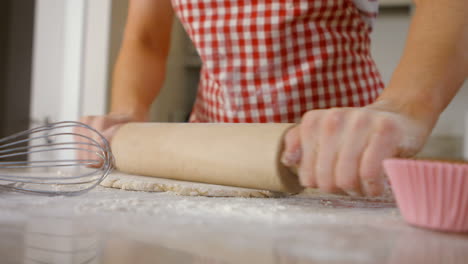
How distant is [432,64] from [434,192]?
9.5 inches

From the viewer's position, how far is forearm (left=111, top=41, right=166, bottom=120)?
3.25 ft

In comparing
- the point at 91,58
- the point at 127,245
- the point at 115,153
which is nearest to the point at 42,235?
the point at 127,245

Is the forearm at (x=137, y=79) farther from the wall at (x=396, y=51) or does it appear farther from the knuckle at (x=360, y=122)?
the wall at (x=396, y=51)

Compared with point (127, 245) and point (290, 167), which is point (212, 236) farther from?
point (290, 167)

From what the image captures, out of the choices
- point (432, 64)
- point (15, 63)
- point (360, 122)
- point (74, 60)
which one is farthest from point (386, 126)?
point (15, 63)

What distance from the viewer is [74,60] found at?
1.91 meters

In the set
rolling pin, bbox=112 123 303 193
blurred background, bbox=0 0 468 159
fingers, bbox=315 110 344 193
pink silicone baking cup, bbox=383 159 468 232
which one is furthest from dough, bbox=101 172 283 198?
blurred background, bbox=0 0 468 159

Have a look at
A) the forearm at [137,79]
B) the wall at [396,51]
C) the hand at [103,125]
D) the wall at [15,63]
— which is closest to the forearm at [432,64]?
the hand at [103,125]

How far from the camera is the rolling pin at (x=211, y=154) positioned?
0.54m

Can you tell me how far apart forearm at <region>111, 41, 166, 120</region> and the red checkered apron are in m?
0.20

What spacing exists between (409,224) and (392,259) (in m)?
0.13

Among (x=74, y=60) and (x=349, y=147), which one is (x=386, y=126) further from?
(x=74, y=60)

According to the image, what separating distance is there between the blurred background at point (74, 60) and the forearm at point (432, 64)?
4.98 feet

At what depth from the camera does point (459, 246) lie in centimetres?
32
